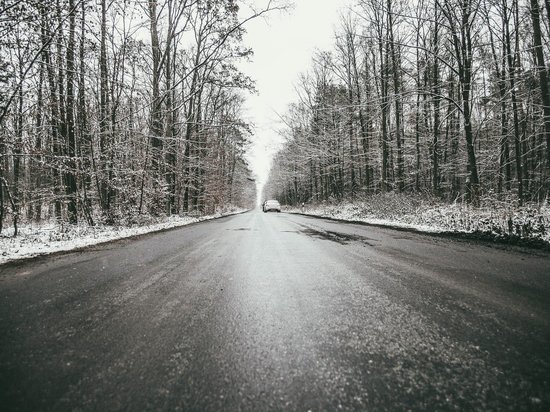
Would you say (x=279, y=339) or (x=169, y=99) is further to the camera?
(x=169, y=99)

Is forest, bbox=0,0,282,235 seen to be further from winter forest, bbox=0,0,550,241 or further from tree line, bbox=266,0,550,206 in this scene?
tree line, bbox=266,0,550,206

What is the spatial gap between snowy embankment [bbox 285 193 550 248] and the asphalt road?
2.80m

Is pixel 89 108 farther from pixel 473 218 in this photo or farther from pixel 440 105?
pixel 440 105

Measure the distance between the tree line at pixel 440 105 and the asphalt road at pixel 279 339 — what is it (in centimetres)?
753

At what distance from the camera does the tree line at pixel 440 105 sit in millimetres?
11148

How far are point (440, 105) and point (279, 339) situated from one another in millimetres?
20302

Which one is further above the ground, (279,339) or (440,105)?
(440,105)

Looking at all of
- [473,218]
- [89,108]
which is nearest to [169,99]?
[89,108]

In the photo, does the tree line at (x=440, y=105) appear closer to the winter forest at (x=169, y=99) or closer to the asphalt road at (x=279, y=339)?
the winter forest at (x=169, y=99)

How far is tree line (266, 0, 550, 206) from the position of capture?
36.6ft

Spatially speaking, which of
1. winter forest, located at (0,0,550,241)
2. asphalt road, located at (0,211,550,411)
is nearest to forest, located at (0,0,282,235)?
winter forest, located at (0,0,550,241)

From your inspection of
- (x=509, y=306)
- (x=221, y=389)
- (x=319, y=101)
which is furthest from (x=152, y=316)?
(x=319, y=101)

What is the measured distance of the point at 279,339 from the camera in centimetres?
179

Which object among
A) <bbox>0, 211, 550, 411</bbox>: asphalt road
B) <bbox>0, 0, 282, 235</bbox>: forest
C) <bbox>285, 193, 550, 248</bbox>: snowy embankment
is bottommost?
<bbox>0, 211, 550, 411</bbox>: asphalt road
